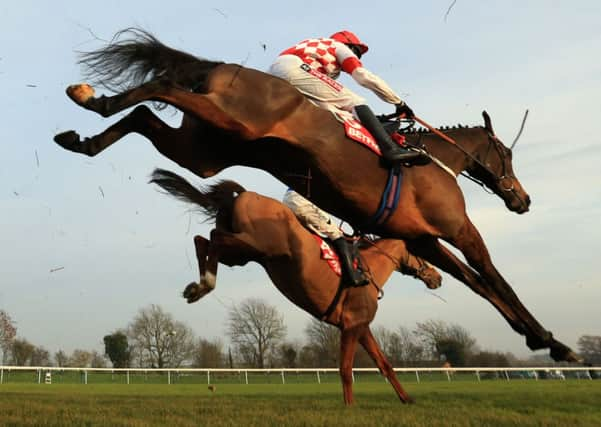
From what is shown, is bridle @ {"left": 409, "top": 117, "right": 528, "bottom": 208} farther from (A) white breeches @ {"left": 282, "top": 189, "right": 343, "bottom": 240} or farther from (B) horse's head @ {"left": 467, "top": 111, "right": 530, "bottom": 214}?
(A) white breeches @ {"left": 282, "top": 189, "right": 343, "bottom": 240}

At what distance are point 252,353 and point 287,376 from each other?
10118 mm

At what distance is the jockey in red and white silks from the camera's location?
16.6ft

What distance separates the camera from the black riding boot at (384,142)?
4.86 metres

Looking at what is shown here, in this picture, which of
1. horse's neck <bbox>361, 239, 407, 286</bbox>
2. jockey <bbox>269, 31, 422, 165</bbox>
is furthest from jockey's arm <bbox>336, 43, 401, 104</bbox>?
horse's neck <bbox>361, 239, 407, 286</bbox>

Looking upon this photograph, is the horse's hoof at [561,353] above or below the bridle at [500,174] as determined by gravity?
below

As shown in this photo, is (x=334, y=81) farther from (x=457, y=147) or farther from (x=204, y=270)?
(x=204, y=270)

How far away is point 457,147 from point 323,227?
3997 mm

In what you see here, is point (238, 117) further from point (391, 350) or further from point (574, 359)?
point (391, 350)

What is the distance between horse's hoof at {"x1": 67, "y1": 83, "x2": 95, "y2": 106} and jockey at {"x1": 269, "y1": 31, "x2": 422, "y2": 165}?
1.68m

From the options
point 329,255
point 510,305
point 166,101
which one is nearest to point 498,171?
point 510,305

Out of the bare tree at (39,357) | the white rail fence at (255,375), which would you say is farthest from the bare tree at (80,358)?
the white rail fence at (255,375)

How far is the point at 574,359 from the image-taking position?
17.6 ft

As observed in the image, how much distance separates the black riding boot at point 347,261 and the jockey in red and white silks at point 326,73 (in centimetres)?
435

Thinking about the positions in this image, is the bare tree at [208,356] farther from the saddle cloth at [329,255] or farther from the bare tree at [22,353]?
the saddle cloth at [329,255]
